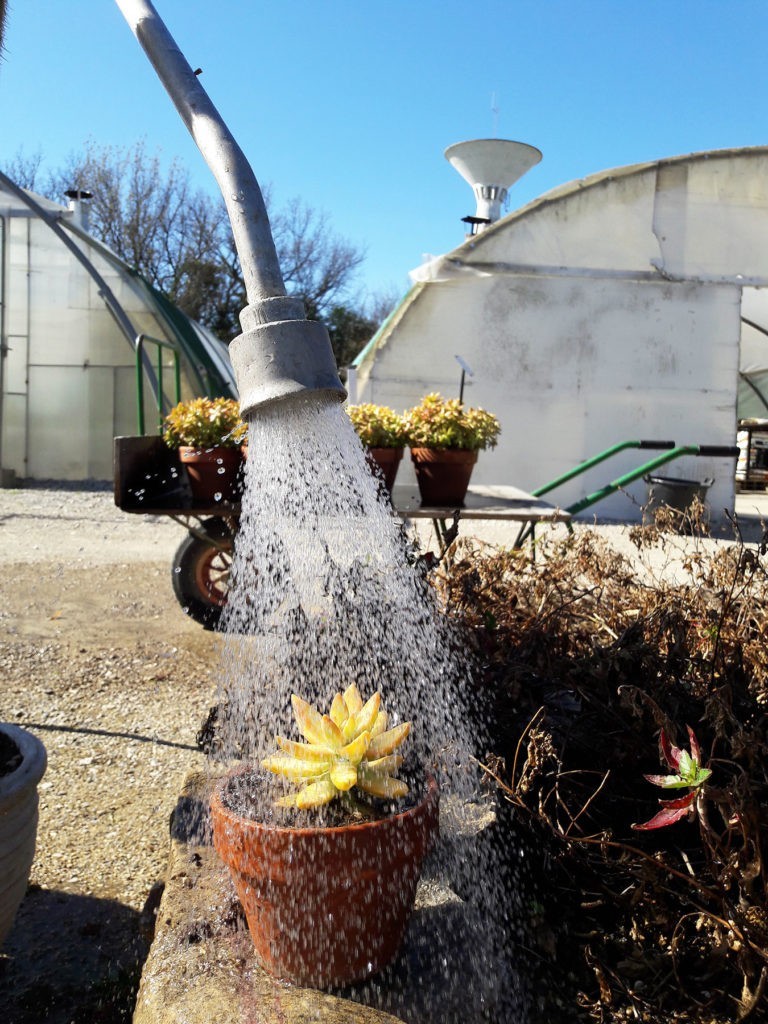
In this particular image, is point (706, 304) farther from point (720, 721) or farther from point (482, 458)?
point (720, 721)

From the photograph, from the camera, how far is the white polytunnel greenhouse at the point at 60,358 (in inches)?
473

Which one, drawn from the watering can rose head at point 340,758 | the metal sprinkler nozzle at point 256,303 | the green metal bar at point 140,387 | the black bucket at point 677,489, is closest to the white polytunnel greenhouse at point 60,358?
the black bucket at point 677,489

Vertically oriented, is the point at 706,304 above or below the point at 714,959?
above

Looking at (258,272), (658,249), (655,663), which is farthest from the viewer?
(658,249)

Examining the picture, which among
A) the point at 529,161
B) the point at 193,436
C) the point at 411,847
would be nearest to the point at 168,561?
the point at 193,436

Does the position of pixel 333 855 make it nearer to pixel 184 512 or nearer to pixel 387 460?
pixel 184 512

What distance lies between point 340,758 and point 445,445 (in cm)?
282

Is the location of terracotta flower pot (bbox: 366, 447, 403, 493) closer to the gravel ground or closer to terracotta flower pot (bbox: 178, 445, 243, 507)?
terracotta flower pot (bbox: 178, 445, 243, 507)

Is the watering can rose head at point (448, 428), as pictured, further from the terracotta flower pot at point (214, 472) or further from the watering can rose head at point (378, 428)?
the terracotta flower pot at point (214, 472)

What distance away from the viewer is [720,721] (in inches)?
62.3

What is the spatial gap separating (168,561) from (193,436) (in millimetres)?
2980

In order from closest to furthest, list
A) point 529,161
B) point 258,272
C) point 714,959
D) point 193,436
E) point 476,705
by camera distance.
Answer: point 258,272
point 714,959
point 476,705
point 193,436
point 529,161

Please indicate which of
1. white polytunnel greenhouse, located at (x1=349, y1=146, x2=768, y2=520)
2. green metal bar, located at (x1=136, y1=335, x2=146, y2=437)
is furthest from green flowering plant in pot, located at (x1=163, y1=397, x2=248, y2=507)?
white polytunnel greenhouse, located at (x1=349, y1=146, x2=768, y2=520)

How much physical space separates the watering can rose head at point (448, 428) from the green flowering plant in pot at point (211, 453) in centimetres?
87
